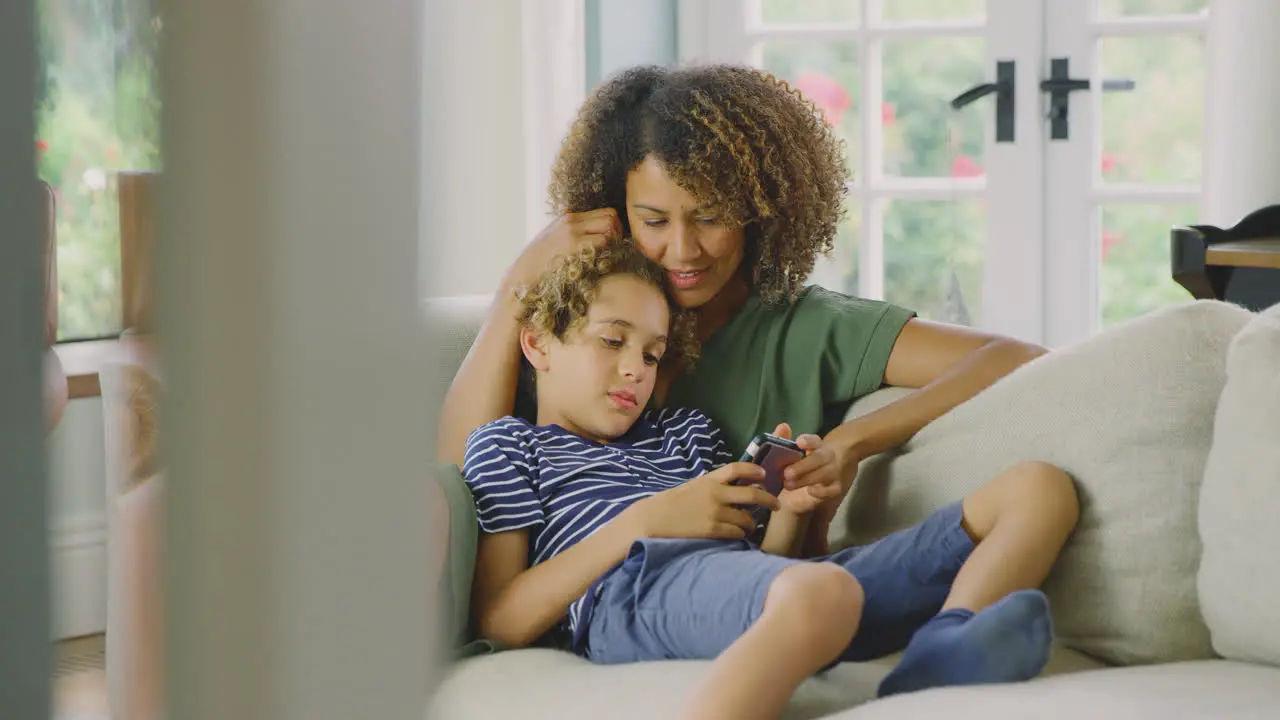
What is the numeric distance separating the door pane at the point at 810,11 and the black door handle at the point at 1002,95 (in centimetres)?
37

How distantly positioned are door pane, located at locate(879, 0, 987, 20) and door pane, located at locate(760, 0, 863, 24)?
0.08m

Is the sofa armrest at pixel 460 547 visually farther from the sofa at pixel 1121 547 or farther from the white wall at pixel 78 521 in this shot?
the white wall at pixel 78 521

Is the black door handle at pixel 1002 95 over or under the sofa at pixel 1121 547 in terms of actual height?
over

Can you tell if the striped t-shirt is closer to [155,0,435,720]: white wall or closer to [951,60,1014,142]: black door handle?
[155,0,435,720]: white wall

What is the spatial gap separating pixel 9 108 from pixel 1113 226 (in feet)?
11.1

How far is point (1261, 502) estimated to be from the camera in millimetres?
1309

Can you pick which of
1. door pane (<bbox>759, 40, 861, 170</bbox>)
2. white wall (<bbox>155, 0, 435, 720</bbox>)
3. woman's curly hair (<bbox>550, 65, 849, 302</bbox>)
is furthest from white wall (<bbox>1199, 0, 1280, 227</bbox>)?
white wall (<bbox>155, 0, 435, 720</bbox>)

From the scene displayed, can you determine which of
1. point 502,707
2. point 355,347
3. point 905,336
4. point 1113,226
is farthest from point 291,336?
point 1113,226

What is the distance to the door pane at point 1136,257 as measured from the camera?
331 centimetres

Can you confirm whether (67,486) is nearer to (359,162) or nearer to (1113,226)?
(359,162)

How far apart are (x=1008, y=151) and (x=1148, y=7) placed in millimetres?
450

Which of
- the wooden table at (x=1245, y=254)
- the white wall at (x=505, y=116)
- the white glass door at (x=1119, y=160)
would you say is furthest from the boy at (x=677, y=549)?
the white glass door at (x=1119, y=160)

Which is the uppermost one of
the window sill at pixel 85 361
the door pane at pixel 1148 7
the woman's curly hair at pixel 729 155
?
the door pane at pixel 1148 7

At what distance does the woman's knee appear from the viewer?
1.26m
